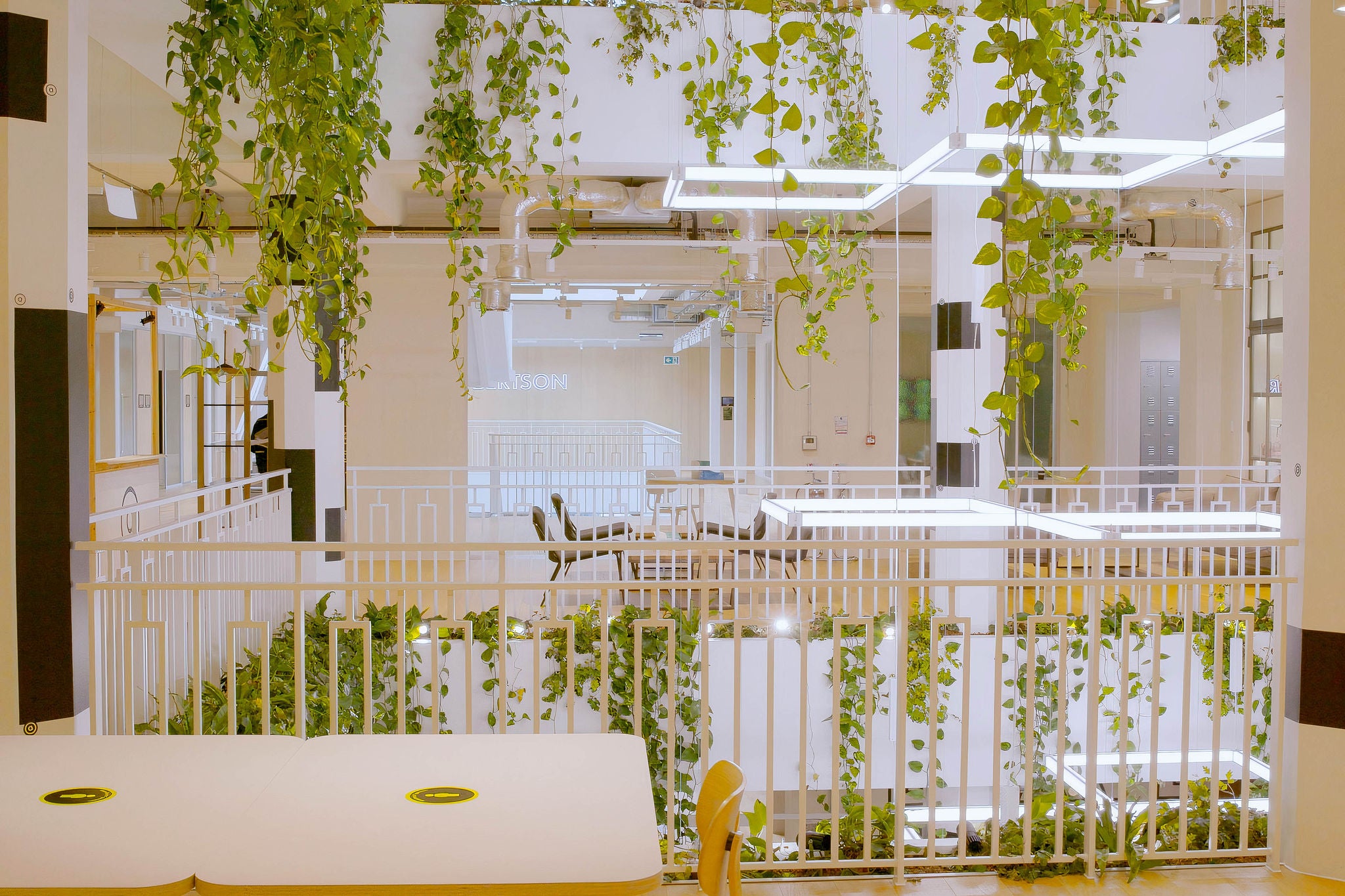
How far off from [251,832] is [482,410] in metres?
11.4

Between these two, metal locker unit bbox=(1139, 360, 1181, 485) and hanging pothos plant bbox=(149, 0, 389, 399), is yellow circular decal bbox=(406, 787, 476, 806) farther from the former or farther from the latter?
metal locker unit bbox=(1139, 360, 1181, 485)

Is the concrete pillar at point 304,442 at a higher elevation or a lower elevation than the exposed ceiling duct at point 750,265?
lower

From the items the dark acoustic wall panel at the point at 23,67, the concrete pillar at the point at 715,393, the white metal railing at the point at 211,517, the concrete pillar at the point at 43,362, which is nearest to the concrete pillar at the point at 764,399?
the concrete pillar at the point at 715,393

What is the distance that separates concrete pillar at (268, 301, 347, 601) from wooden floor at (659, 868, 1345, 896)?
4.18 m

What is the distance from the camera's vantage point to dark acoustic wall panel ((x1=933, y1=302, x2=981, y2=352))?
5.90 m

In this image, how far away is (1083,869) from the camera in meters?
3.01

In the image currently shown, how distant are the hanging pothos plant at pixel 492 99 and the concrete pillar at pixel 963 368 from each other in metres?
2.40

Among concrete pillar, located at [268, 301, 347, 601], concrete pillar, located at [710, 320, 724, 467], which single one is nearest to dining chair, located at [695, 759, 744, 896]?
concrete pillar, located at [268, 301, 347, 601]

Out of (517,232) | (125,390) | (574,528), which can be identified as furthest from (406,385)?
(125,390)

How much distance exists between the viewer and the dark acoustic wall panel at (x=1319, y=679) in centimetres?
289

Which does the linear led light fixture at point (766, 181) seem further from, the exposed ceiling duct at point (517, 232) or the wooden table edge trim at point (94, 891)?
the wooden table edge trim at point (94, 891)

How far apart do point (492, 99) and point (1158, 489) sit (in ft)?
19.1

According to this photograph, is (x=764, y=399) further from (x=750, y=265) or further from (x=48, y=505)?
(x=48, y=505)

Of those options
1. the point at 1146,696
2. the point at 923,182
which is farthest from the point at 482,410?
the point at 923,182
